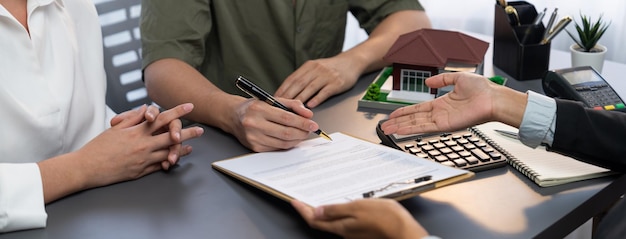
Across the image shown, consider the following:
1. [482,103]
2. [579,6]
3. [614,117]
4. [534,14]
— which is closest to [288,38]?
[534,14]

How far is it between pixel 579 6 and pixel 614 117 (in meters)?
1.34

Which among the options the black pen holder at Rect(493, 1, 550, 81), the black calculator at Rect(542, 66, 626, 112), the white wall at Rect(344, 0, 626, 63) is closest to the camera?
the black calculator at Rect(542, 66, 626, 112)

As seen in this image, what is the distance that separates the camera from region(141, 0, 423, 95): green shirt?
1597mm

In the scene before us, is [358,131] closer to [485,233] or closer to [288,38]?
[485,233]

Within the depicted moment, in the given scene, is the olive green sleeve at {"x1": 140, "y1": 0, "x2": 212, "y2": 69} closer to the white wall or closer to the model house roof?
the model house roof

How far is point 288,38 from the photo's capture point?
5.88ft

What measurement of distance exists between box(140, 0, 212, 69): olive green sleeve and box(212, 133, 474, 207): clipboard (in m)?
0.49

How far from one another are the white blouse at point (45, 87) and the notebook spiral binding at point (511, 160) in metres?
0.75

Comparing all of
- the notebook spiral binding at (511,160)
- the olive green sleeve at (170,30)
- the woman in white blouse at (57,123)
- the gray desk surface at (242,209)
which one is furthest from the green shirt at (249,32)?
the notebook spiral binding at (511,160)

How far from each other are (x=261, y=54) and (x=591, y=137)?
0.92 meters

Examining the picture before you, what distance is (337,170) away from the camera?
1.09 meters

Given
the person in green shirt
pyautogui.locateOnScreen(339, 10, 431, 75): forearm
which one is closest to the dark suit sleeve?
the person in green shirt

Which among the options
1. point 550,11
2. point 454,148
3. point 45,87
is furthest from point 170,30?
point 550,11

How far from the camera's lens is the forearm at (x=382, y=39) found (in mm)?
1620
